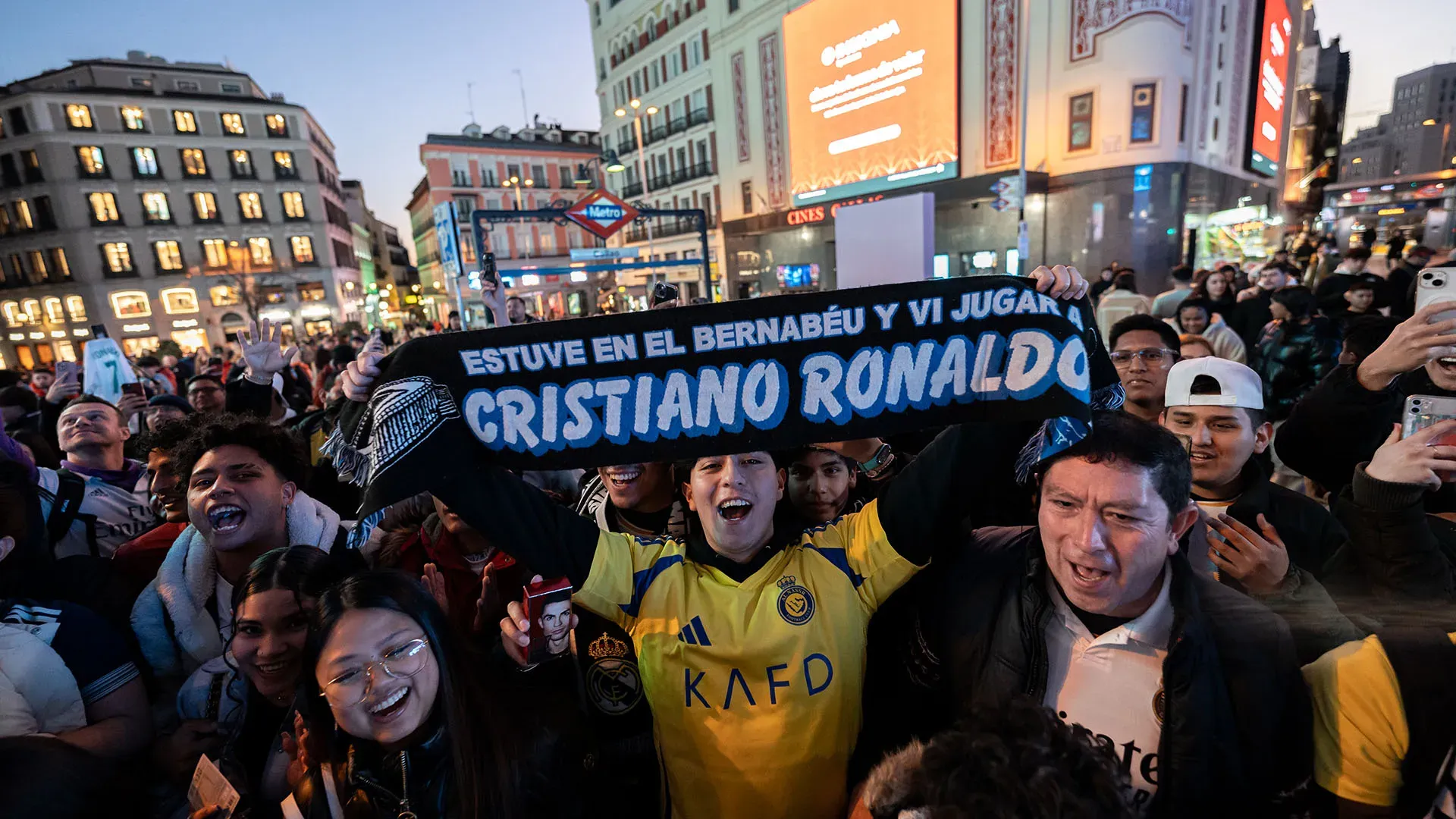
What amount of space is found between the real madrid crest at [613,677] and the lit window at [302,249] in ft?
151

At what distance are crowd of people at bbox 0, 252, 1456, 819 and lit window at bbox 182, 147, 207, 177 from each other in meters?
46.3

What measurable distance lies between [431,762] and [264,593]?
843mm

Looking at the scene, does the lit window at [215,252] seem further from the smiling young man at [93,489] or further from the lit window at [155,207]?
the smiling young man at [93,489]

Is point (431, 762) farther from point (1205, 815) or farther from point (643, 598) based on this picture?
point (1205, 815)

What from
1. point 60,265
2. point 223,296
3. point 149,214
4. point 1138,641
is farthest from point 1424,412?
point 60,265

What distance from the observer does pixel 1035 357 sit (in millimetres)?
1951

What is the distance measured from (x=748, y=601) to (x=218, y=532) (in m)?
2.23

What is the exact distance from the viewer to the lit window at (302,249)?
38281 millimetres

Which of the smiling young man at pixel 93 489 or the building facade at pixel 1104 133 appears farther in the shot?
the building facade at pixel 1104 133

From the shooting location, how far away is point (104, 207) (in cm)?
3406

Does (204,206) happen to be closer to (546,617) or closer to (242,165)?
(242,165)

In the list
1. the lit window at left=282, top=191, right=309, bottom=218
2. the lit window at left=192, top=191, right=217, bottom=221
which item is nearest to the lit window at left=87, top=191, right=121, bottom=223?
the lit window at left=192, top=191, right=217, bottom=221

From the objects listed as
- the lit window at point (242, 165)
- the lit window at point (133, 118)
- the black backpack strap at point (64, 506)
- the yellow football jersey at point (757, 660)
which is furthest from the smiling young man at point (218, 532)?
the lit window at point (133, 118)

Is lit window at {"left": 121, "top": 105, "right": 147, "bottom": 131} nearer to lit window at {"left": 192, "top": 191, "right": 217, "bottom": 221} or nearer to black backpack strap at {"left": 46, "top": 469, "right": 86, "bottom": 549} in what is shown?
lit window at {"left": 192, "top": 191, "right": 217, "bottom": 221}
